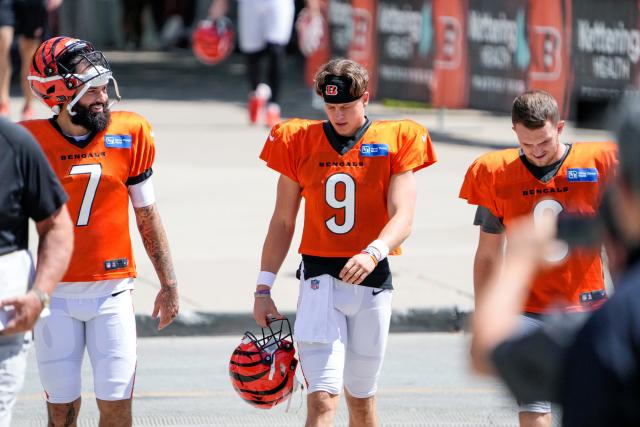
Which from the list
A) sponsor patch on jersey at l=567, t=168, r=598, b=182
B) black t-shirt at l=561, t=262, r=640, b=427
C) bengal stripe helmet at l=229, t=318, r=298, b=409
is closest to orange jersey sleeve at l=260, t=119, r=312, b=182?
bengal stripe helmet at l=229, t=318, r=298, b=409

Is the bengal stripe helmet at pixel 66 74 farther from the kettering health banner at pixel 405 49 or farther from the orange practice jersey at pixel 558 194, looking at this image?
the kettering health banner at pixel 405 49

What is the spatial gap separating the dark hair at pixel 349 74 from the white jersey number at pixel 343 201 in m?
0.37

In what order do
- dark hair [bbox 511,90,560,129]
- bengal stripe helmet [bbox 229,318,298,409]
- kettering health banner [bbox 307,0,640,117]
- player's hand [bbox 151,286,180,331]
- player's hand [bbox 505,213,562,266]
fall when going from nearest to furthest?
player's hand [bbox 505,213,562,266] → dark hair [bbox 511,90,560,129] → bengal stripe helmet [bbox 229,318,298,409] → player's hand [bbox 151,286,180,331] → kettering health banner [bbox 307,0,640,117]

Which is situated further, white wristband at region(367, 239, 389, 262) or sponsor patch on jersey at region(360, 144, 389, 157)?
sponsor patch on jersey at region(360, 144, 389, 157)

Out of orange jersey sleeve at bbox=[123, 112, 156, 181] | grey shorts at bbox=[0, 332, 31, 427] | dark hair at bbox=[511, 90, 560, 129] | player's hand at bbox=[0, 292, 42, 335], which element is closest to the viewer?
player's hand at bbox=[0, 292, 42, 335]

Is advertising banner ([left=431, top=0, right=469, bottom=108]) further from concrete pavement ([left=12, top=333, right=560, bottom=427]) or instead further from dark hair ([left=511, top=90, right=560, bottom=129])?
dark hair ([left=511, top=90, right=560, bottom=129])

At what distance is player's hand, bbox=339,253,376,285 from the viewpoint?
5602 mm

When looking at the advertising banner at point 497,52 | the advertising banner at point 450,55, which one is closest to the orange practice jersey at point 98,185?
the advertising banner at point 497,52

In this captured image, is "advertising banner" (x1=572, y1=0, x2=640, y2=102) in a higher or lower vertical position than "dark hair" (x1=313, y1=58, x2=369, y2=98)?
lower

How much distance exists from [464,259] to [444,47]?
23.4 feet

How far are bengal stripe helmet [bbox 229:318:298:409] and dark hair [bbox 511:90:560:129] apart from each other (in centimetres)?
133

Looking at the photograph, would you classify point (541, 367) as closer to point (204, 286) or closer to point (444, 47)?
point (204, 286)

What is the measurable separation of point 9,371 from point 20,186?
63cm

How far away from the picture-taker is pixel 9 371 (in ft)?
15.0
